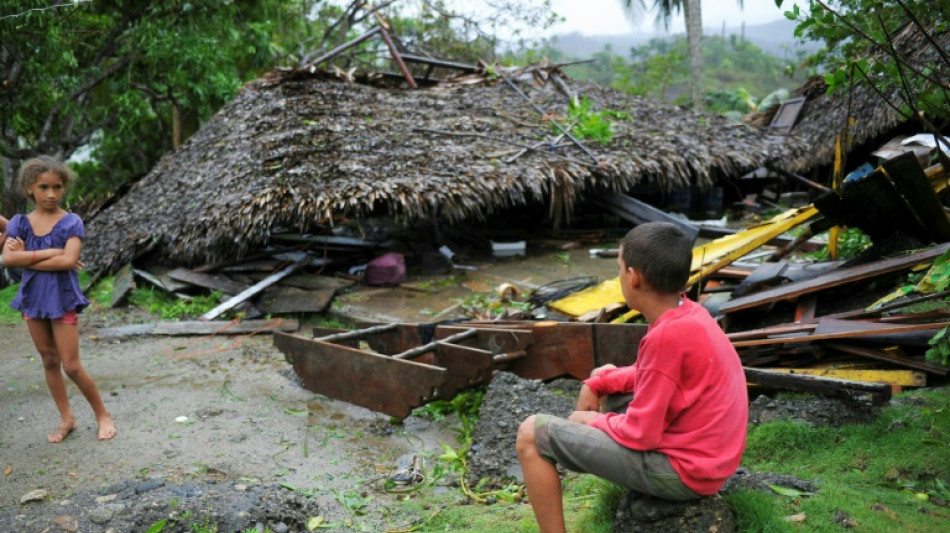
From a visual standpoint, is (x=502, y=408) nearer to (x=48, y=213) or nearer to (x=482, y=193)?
(x=48, y=213)

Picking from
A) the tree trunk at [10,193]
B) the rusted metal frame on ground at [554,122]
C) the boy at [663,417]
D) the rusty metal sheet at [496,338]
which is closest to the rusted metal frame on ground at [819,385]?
the boy at [663,417]

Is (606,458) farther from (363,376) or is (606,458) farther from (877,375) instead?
(363,376)

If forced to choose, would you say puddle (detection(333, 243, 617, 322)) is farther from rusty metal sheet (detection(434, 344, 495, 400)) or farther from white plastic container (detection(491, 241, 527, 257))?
rusty metal sheet (detection(434, 344, 495, 400))

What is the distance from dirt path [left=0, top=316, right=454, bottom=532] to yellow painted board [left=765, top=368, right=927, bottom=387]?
A: 2428 millimetres

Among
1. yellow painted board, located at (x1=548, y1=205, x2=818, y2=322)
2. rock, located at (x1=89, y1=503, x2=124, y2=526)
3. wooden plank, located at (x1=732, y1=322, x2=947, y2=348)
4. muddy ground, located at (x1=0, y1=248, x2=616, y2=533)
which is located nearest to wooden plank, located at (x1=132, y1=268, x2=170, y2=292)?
muddy ground, located at (x1=0, y1=248, x2=616, y2=533)

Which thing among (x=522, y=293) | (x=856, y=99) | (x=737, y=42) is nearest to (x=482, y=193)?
(x=522, y=293)

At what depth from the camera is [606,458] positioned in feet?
8.43

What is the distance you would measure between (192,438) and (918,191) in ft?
16.8

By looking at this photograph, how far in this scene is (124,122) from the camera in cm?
1389

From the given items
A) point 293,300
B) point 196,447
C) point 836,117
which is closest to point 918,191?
point 196,447

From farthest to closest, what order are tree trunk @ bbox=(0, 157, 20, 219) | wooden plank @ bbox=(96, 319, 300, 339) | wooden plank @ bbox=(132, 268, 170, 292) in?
1. tree trunk @ bbox=(0, 157, 20, 219)
2. wooden plank @ bbox=(132, 268, 170, 292)
3. wooden plank @ bbox=(96, 319, 300, 339)

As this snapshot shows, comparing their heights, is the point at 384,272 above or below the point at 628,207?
below

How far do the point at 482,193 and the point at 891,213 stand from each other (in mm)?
5553

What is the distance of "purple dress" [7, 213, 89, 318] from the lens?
440 centimetres
